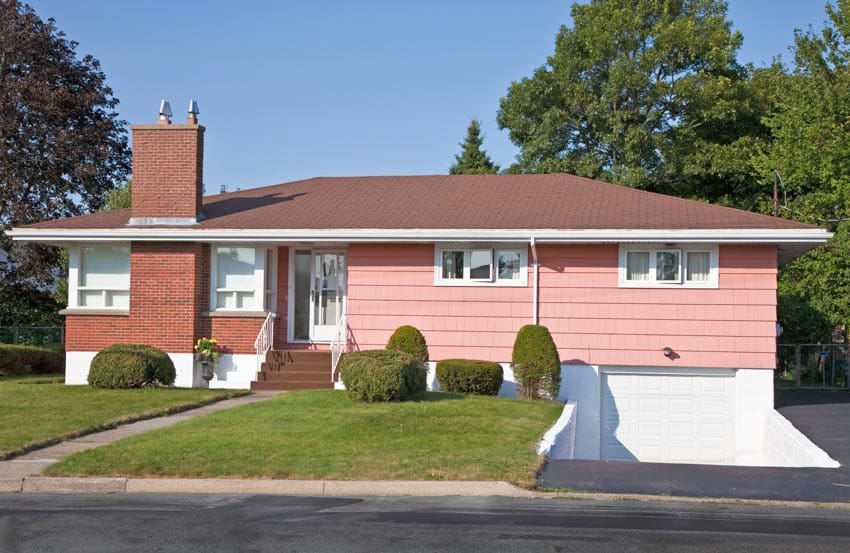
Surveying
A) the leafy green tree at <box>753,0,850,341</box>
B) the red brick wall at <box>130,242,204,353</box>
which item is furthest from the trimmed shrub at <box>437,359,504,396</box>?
the leafy green tree at <box>753,0,850,341</box>

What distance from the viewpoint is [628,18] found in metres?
35.6

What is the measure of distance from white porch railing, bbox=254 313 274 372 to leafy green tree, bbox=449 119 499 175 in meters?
35.4

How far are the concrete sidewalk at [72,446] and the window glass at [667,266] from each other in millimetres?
7855

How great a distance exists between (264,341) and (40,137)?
1552 centimetres

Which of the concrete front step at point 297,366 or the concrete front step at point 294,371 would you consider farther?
the concrete front step at point 297,366

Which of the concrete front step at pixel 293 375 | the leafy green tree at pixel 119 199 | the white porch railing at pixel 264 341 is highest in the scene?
the leafy green tree at pixel 119 199

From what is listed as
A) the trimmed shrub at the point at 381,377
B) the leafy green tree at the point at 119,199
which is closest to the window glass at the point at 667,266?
the trimmed shrub at the point at 381,377

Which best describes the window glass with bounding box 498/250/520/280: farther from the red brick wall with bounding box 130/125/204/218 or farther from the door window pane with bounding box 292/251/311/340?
the red brick wall with bounding box 130/125/204/218

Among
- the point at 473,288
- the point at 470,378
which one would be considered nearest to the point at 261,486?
the point at 470,378

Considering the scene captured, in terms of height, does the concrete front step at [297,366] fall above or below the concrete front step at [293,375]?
above

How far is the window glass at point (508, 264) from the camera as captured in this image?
19.6m

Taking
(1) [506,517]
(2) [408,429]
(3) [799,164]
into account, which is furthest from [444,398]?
(3) [799,164]

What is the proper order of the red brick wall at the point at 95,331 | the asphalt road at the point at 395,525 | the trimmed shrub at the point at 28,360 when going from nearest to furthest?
the asphalt road at the point at 395,525 → the red brick wall at the point at 95,331 → the trimmed shrub at the point at 28,360

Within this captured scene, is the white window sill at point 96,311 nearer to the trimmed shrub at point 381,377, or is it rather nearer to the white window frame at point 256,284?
the white window frame at point 256,284
